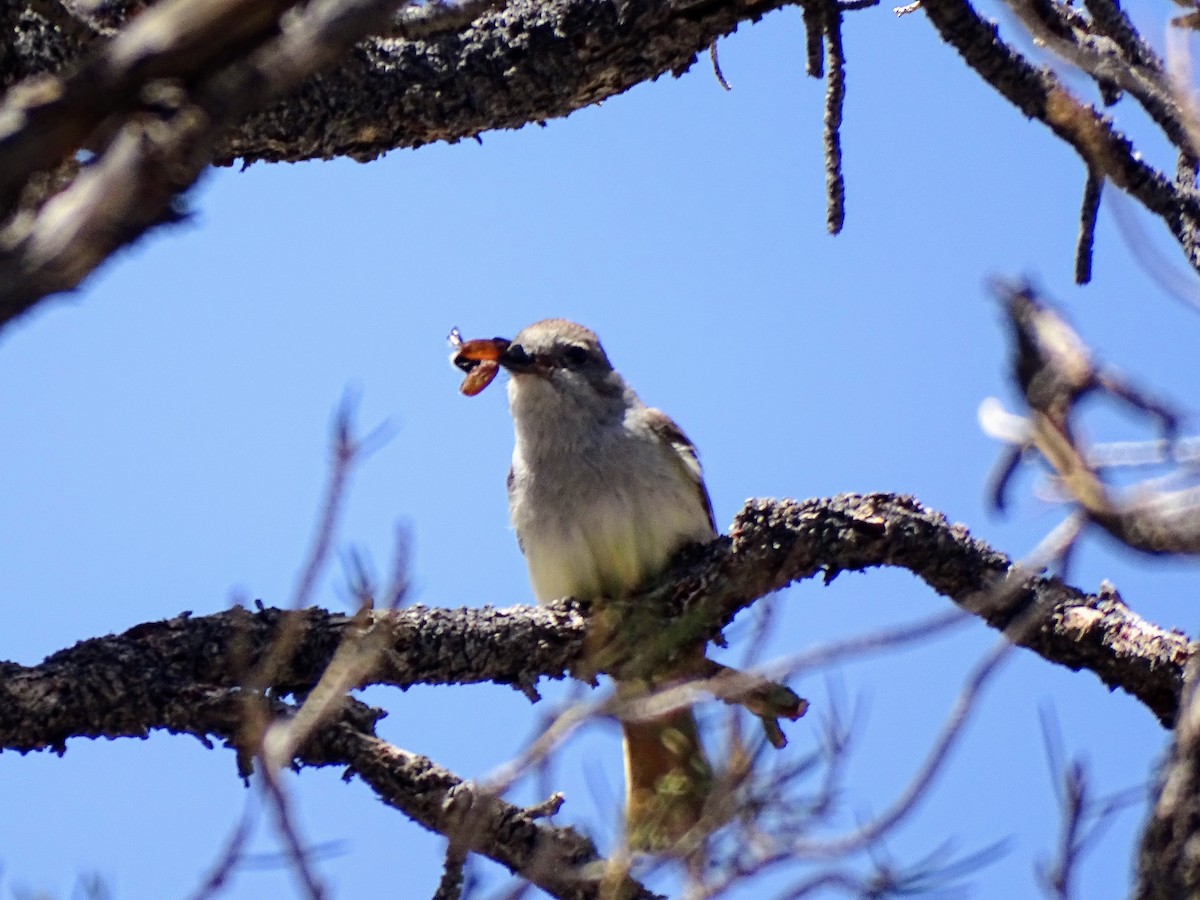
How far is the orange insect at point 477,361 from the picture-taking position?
7.10 metres

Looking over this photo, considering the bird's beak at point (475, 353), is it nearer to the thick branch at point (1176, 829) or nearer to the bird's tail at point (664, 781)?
the bird's tail at point (664, 781)

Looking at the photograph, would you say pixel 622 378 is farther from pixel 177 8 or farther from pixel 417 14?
pixel 177 8

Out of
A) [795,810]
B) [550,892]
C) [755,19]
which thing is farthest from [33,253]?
[755,19]

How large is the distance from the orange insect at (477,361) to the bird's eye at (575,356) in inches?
15.7

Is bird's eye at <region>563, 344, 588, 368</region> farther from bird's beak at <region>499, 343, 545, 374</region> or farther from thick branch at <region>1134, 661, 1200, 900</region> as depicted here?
thick branch at <region>1134, 661, 1200, 900</region>

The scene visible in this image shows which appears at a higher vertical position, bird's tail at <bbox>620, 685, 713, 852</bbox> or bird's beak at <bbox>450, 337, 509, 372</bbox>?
bird's beak at <bbox>450, 337, 509, 372</bbox>

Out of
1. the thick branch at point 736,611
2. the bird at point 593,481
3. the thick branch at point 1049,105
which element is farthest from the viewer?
the bird at point 593,481

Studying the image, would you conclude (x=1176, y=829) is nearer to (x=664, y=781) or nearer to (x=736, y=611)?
(x=664, y=781)

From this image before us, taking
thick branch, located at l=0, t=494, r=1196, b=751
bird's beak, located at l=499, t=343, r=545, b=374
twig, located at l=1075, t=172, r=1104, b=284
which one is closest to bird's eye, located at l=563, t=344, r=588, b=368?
bird's beak, located at l=499, t=343, r=545, b=374

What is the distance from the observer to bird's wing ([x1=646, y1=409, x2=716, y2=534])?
7.16 metres

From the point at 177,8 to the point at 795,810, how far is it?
2040 millimetres

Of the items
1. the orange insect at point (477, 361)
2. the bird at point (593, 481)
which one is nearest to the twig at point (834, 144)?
the bird at point (593, 481)

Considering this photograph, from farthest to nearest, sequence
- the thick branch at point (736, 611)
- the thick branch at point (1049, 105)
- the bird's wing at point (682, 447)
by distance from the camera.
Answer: the bird's wing at point (682, 447) < the thick branch at point (736, 611) < the thick branch at point (1049, 105)

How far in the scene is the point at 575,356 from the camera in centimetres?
754
